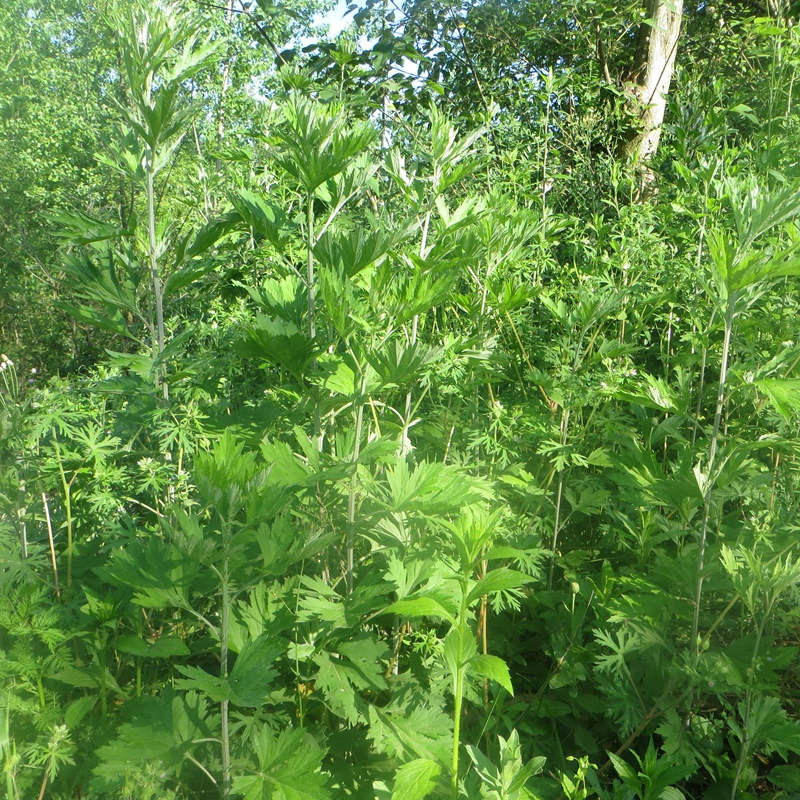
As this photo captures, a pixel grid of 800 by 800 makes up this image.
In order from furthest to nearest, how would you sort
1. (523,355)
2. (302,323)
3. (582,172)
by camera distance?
(582,172), (523,355), (302,323)

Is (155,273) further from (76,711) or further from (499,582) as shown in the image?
(499,582)

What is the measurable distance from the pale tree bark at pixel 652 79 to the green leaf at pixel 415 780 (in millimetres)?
4051

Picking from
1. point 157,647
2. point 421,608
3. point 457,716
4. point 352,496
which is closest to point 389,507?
point 352,496

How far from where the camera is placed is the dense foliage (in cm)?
169

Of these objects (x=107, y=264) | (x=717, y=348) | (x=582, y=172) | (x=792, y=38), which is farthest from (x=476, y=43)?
(x=107, y=264)

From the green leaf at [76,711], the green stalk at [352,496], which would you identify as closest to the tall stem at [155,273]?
the green stalk at [352,496]

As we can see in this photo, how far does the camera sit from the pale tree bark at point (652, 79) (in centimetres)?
461

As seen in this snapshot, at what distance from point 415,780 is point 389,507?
648 millimetres

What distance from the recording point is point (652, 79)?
474cm

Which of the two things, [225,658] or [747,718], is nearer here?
[225,658]

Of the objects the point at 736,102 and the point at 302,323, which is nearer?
the point at 302,323

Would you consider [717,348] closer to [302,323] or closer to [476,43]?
[302,323]

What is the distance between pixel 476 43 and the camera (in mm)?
5496

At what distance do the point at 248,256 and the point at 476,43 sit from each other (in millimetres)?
3379
